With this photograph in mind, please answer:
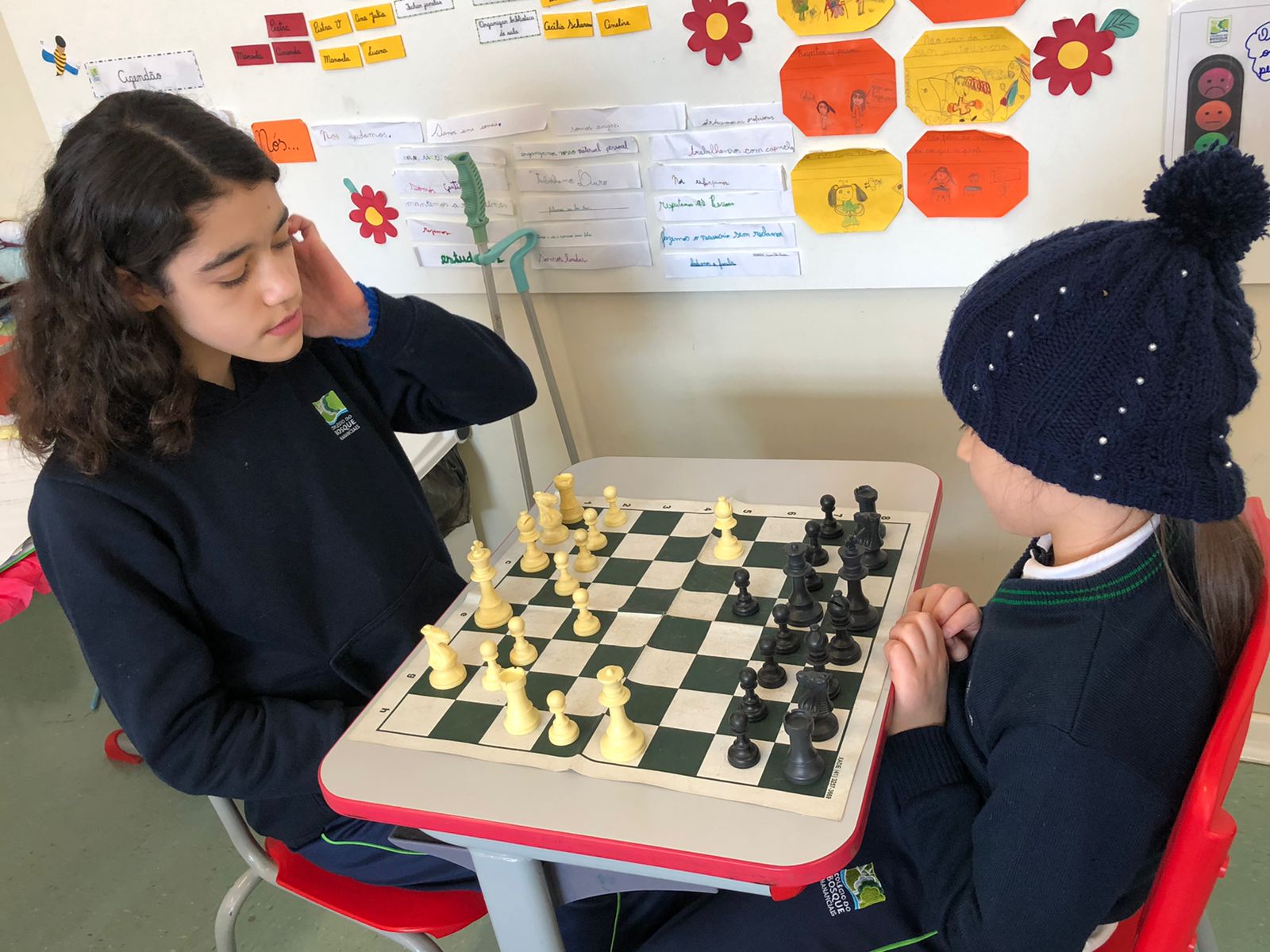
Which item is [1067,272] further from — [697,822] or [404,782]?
[404,782]

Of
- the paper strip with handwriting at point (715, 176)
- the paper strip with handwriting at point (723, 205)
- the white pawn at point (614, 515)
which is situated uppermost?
the paper strip with handwriting at point (715, 176)

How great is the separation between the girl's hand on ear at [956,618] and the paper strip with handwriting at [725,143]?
0.82 meters

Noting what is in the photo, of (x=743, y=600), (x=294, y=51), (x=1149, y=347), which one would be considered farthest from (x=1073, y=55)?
(x=294, y=51)

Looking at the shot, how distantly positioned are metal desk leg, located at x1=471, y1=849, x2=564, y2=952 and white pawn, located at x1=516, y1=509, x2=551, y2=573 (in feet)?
1.32

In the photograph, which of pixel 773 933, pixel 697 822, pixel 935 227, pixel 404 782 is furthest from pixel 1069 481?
pixel 935 227

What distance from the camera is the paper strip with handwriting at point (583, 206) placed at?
179 centimetres

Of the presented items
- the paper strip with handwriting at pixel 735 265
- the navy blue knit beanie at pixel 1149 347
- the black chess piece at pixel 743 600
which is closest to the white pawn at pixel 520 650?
the black chess piece at pixel 743 600

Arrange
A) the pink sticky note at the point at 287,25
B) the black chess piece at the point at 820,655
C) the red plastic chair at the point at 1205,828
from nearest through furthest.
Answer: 1. the red plastic chair at the point at 1205,828
2. the black chess piece at the point at 820,655
3. the pink sticky note at the point at 287,25

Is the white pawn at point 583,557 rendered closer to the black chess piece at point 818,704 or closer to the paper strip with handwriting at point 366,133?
the black chess piece at point 818,704

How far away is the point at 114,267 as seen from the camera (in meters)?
1.14

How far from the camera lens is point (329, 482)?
4.52 ft

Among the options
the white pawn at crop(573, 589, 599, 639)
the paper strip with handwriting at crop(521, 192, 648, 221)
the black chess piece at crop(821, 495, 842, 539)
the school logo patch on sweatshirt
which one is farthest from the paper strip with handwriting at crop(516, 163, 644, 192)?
the white pawn at crop(573, 589, 599, 639)

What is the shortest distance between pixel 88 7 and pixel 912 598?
2014mm

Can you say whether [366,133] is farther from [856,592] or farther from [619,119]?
[856,592]
